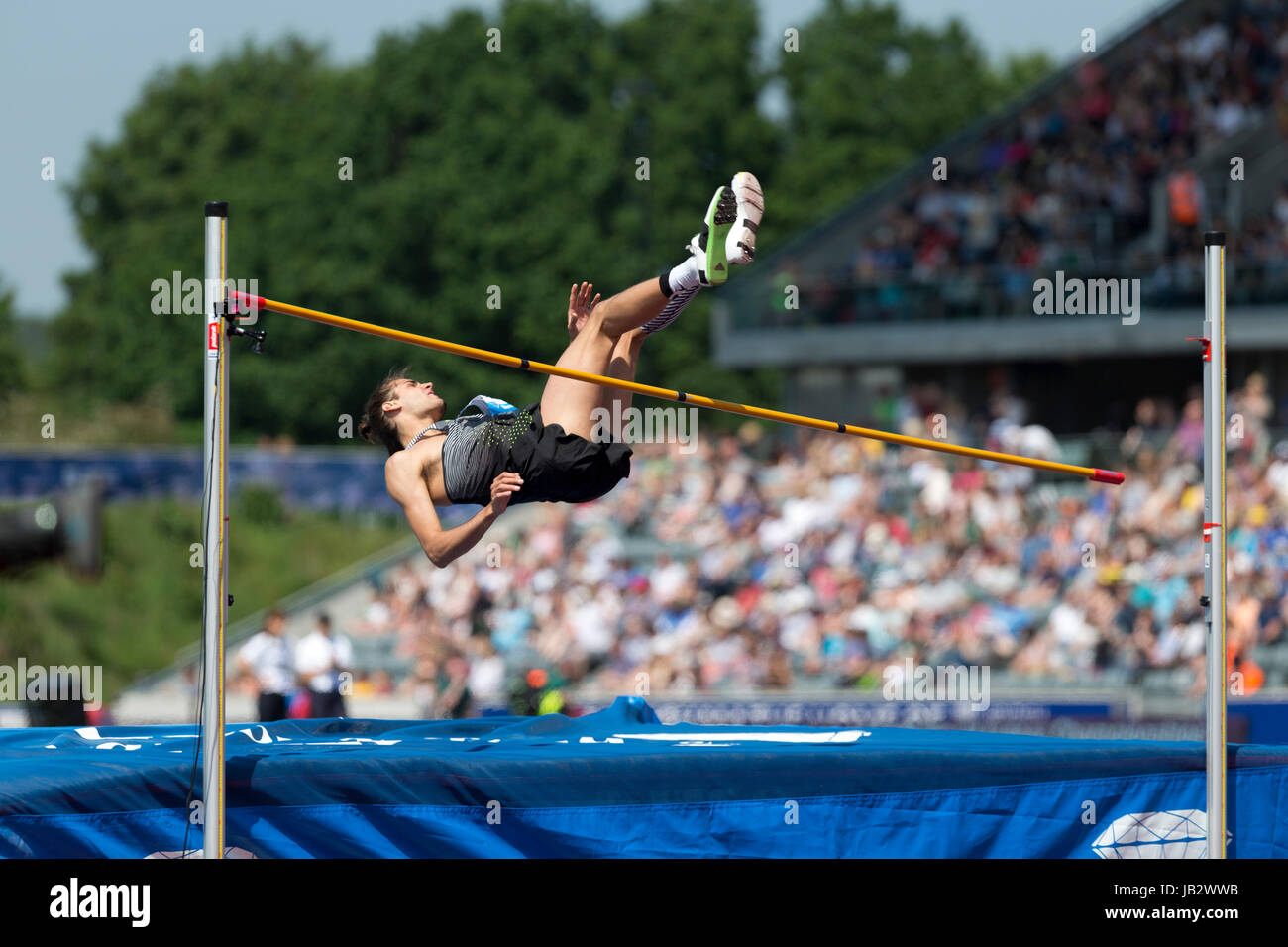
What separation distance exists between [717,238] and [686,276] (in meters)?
0.17

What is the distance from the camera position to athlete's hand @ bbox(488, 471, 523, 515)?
572 centimetres

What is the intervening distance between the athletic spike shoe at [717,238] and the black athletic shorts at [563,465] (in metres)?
0.63

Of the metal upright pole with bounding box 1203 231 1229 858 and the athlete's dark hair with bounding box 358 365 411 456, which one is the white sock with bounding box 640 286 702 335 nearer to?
the athlete's dark hair with bounding box 358 365 411 456

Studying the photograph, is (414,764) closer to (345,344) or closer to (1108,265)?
(1108,265)

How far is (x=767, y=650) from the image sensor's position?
1359 centimetres

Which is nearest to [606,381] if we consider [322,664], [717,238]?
[717,238]

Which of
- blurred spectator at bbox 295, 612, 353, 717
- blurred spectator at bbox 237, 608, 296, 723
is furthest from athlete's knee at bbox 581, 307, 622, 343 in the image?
blurred spectator at bbox 237, 608, 296, 723

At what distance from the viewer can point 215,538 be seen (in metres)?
5.03

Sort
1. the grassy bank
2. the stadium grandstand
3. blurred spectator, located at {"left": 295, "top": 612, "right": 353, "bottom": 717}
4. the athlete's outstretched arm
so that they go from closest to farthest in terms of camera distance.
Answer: the athlete's outstretched arm → blurred spectator, located at {"left": 295, "top": 612, "right": 353, "bottom": 717} → the stadium grandstand → the grassy bank

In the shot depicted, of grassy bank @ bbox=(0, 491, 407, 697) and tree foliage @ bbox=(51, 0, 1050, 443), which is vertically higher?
tree foliage @ bbox=(51, 0, 1050, 443)

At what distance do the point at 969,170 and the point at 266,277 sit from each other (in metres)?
15.4

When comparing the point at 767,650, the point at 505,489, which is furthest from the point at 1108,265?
the point at 505,489

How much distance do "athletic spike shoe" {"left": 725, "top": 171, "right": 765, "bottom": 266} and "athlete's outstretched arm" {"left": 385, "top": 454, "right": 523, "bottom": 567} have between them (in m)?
1.00

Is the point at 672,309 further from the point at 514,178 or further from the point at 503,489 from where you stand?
the point at 514,178
